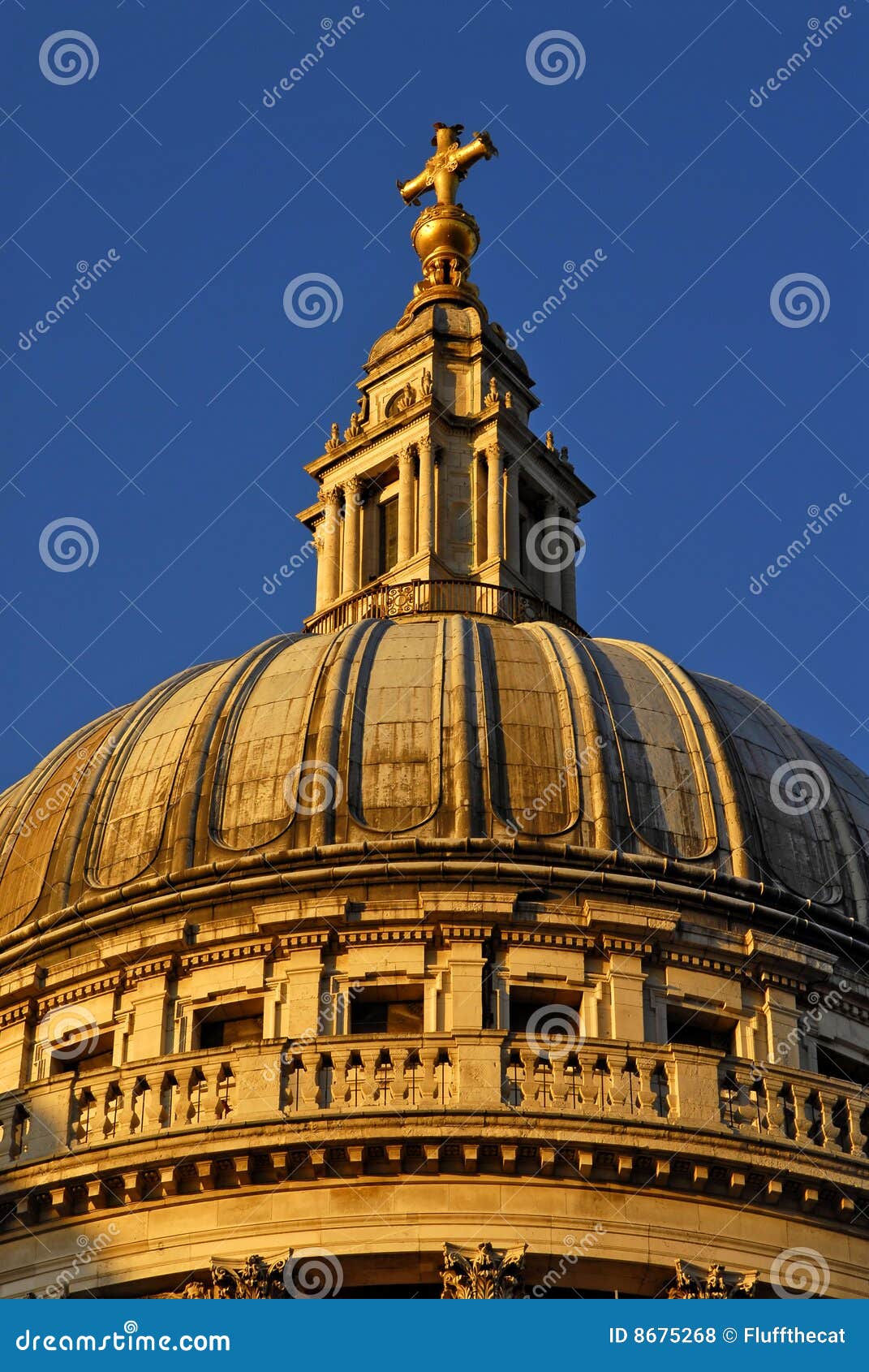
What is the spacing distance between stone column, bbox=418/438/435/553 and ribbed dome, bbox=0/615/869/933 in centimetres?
629

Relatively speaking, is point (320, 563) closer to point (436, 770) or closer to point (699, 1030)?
point (436, 770)

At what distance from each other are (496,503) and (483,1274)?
2330 cm

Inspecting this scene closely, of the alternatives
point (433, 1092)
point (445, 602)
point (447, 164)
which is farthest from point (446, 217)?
point (433, 1092)

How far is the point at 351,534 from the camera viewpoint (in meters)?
63.0

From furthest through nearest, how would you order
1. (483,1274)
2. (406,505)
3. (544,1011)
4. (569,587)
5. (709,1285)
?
1. (569,587)
2. (406,505)
3. (544,1011)
4. (709,1285)
5. (483,1274)

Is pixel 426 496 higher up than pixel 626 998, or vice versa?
pixel 426 496

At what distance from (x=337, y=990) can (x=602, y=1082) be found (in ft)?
17.8

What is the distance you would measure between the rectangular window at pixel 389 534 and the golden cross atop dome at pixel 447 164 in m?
Answer: 10.0

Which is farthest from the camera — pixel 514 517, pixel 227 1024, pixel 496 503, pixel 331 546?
pixel 331 546

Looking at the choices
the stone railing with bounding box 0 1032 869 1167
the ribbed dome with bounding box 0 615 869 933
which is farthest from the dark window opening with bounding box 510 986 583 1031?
the ribbed dome with bounding box 0 615 869 933

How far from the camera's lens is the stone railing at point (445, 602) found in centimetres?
5925

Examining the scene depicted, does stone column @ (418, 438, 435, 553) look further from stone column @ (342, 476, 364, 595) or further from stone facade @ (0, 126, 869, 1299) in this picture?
stone column @ (342, 476, 364, 595)

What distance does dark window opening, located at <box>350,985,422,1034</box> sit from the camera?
4797 cm

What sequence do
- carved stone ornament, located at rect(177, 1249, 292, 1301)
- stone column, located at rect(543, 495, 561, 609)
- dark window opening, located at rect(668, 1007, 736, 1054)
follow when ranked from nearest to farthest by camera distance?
carved stone ornament, located at rect(177, 1249, 292, 1301), dark window opening, located at rect(668, 1007, 736, 1054), stone column, located at rect(543, 495, 561, 609)
